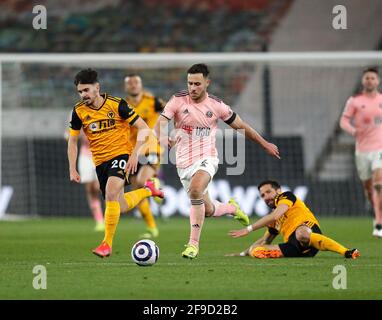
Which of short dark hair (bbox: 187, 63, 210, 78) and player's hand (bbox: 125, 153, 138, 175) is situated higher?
short dark hair (bbox: 187, 63, 210, 78)

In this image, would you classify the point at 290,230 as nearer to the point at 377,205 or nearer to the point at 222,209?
the point at 222,209

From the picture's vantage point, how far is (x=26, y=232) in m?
15.1

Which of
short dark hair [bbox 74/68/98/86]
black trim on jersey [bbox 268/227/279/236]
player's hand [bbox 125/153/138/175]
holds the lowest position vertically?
black trim on jersey [bbox 268/227/279/236]

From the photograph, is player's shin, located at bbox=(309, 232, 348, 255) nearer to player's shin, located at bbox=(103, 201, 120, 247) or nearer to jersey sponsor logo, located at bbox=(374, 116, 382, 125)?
player's shin, located at bbox=(103, 201, 120, 247)

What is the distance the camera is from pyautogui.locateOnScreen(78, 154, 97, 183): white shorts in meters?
16.3

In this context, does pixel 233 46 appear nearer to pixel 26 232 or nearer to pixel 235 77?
pixel 235 77

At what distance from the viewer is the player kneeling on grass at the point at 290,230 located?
988 centimetres

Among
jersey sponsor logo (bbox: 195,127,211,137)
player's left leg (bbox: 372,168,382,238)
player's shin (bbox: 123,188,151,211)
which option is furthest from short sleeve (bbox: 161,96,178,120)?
player's left leg (bbox: 372,168,382,238)

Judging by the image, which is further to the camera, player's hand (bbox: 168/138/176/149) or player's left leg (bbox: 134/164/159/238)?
player's left leg (bbox: 134/164/159/238)

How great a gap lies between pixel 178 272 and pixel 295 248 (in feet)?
5.64

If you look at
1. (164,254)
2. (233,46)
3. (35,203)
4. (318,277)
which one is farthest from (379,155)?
(233,46)

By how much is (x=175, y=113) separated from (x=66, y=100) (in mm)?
11295

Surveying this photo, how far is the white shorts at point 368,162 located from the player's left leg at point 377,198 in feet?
0.33

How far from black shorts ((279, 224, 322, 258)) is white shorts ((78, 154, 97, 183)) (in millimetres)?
6552
